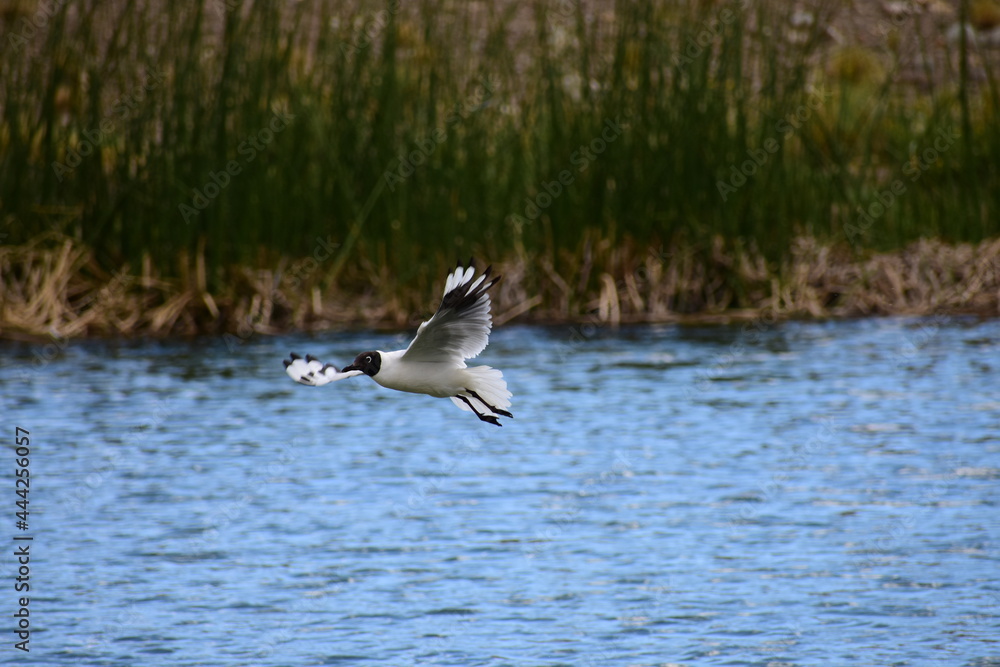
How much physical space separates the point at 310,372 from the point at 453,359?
1.98ft

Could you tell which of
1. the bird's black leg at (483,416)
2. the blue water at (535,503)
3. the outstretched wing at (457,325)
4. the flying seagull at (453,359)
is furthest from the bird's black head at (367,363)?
the blue water at (535,503)

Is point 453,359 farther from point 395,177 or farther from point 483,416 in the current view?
point 395,177

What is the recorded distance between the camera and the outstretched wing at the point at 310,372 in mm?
3807

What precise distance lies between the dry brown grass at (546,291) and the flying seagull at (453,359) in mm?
7272

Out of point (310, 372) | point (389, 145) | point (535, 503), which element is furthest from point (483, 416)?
point (389, 145)

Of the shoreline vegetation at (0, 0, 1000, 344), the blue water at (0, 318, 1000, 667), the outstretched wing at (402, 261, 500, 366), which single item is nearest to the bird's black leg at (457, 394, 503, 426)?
the outstretched wing at (402, 261, 500, 366)

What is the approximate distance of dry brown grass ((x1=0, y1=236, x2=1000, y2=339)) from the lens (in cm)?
1173

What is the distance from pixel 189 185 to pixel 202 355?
126 centimetres

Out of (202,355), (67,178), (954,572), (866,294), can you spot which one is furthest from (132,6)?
(954,572)

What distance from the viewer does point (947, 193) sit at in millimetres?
13336

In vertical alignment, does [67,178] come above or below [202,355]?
above

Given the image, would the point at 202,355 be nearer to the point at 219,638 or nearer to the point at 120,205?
the point at 120,205

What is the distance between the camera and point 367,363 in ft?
13.2

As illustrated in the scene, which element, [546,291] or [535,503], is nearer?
[535,503]
